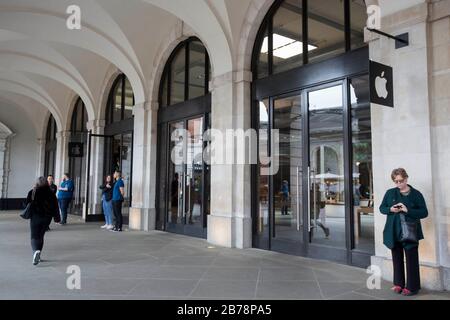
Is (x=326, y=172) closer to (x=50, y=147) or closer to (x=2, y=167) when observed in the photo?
(x=50, y=147)

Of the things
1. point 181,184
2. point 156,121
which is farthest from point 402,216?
point 156,121

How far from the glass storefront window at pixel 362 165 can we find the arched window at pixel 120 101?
9.16 metres

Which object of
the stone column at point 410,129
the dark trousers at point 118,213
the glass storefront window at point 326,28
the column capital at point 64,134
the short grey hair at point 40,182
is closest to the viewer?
the stone column at point 410,129

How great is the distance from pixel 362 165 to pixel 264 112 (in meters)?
2.77

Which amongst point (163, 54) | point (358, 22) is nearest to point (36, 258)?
point (358, 22)

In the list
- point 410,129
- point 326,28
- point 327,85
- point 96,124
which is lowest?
point 410,129

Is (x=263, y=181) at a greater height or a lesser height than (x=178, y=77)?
lesser

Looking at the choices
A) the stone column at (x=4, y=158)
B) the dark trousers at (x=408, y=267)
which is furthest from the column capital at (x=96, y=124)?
the dark trousers at (x=408, y=267)

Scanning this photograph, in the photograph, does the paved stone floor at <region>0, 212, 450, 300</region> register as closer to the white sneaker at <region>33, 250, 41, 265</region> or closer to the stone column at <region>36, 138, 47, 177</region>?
the white sneaker at <region>33, 250, 41, 265</region>

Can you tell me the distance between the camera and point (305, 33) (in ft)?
25.0

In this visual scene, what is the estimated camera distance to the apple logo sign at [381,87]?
5.14 meters

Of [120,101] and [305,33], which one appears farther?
[120,101]

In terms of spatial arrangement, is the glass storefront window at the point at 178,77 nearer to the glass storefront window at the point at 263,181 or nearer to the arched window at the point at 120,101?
the arched window at the point at 120,101
